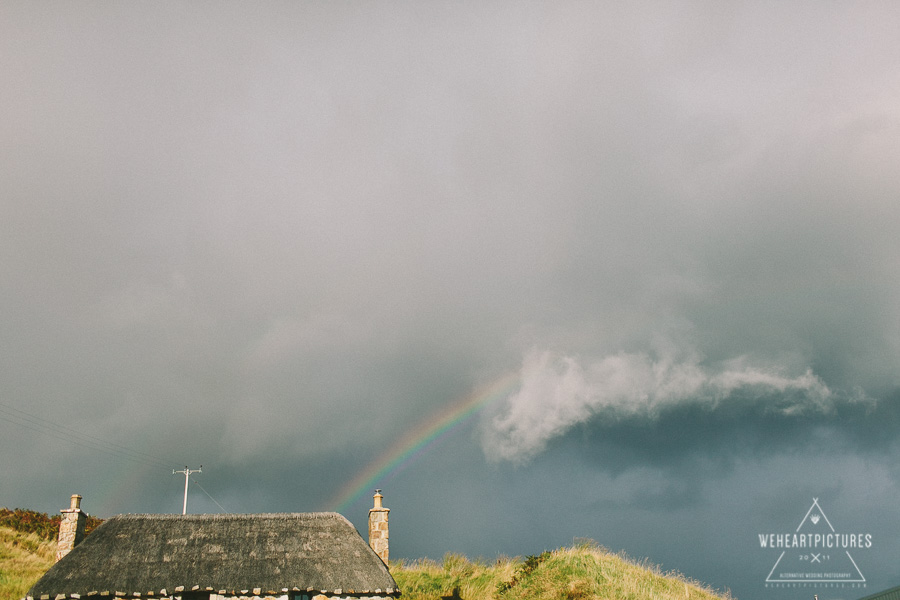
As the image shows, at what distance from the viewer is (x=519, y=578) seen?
3238cm

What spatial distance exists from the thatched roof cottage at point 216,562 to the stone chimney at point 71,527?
0.60 feet

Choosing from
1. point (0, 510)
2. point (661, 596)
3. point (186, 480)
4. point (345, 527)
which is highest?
point (186, 480)

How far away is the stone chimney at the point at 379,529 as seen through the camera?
96.2ft

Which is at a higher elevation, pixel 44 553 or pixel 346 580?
pixel 44 553

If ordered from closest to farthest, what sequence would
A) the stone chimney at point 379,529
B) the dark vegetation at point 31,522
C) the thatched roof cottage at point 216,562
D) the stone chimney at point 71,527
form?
1. the thatched roof cottage at point 216,562
2. the stone chimney at point 71,527
3. the stone chimney at point 379,529
4. the dark vegetation at point 31,522

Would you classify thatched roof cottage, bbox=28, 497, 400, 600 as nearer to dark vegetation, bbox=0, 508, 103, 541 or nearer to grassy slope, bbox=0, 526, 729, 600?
grassy slope, bbox=0, 526, 729, 600

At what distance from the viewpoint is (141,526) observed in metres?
26.7

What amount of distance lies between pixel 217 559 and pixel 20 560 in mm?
16432

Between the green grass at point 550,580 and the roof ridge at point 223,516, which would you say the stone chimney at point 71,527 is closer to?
the roof ridge at point 223,516

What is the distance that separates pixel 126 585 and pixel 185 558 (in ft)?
6.92

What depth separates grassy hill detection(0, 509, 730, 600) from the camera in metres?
29.3

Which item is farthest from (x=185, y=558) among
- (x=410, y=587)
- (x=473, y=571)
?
(x=473, y=571)

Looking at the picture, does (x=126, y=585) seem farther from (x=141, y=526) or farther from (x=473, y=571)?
(x=473, y=571)

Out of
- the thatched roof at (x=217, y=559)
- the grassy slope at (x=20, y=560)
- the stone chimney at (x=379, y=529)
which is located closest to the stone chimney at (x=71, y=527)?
the thatched roof at (x=217, y=559)
